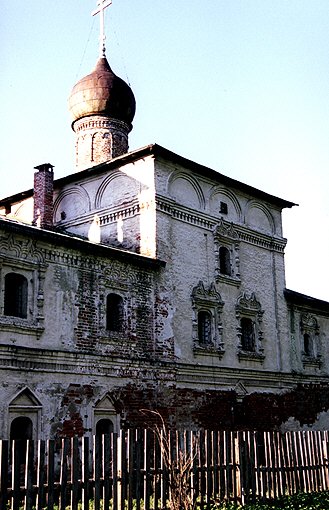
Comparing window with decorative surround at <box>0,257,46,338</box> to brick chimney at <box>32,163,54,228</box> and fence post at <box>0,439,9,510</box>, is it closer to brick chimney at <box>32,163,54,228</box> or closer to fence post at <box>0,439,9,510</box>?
brick chimney at <box>32,163,54,228</box>

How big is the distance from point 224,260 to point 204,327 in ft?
6.86

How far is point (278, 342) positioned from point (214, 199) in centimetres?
440

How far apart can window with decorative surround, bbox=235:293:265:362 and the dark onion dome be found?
666cm

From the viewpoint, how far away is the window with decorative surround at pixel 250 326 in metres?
17.1

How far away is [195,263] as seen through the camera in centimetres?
1612

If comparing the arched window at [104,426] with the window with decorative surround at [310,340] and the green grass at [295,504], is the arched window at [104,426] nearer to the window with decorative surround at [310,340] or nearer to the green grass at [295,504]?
the green grass at [295,504]

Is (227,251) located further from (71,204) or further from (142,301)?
(71,204)

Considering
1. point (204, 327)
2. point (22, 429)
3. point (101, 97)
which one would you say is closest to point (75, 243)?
point (22, 429)

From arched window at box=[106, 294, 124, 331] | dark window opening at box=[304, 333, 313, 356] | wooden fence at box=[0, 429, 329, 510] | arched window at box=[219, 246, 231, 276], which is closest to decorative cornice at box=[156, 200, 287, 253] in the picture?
arched window at box=[219, 246, 231, 276]

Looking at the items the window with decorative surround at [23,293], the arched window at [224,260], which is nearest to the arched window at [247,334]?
the arched window at [224,260]

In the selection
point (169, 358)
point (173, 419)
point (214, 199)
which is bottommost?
point (173, 419)

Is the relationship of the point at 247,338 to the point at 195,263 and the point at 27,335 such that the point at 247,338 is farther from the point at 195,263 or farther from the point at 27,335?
the point at 27,335

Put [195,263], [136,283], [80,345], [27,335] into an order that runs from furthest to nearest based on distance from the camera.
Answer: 1. [195,263]
2. [136,283]
3. [80,345]
4. [27,335]

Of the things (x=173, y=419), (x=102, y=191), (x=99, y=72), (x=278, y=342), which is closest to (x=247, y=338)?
(x=278, y=342)
